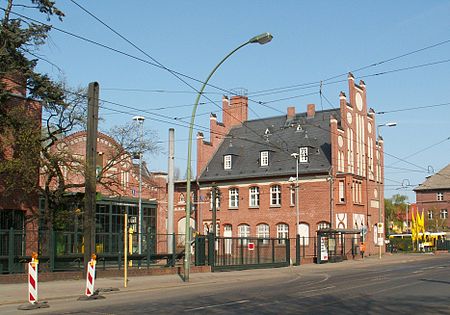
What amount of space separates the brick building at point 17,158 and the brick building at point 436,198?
80.0 m

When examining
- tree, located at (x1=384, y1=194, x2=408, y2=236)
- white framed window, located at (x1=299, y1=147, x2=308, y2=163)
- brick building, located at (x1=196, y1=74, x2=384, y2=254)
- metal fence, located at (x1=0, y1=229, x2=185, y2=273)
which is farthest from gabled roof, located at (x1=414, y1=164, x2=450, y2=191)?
metal fence, located at (x1=0, y1=229, x2=185, y2=273)

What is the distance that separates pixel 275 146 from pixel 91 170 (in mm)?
38519

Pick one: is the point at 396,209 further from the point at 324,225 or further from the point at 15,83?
the point at 15,83

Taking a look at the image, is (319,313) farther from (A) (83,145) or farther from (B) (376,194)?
(B) (376,194)

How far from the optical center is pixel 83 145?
43.9 meters

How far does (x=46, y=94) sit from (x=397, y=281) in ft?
57.1

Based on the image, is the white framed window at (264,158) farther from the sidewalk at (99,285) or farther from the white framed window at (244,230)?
the sidewalk at (99,285)

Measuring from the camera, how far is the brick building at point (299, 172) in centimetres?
5712

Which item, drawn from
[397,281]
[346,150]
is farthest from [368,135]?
[397,281]

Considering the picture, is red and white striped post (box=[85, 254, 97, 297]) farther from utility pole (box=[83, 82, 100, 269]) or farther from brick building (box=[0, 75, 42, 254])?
brick building (box=[0, 75, 42, 254])

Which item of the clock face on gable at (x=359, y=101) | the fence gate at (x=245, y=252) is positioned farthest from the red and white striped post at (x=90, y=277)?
the clock face on gable at (x=359, y=101)

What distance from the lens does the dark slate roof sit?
59.8 metres

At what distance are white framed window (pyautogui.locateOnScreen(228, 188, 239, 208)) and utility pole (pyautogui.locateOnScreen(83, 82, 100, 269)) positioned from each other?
3813 cm

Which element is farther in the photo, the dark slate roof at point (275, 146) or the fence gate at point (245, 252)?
the dark slate roof at point (275, 146)
